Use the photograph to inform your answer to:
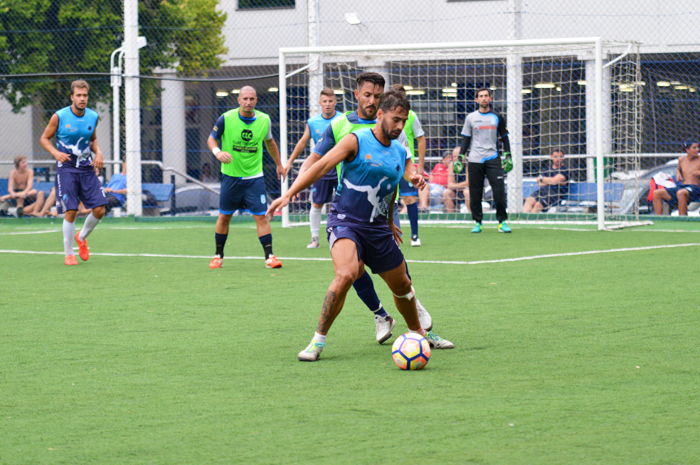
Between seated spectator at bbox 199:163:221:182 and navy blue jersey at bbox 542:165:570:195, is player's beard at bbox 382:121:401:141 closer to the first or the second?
navy blue jersey at bbox 542:165:570:195

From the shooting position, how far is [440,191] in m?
18.2

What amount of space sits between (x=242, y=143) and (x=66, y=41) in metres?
13.2

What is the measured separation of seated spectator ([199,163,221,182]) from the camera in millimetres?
21281

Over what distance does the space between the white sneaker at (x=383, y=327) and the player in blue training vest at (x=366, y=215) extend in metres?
0.30

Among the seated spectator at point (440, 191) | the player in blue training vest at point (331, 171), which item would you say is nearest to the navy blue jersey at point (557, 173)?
the seated spectator at point (440, 191)

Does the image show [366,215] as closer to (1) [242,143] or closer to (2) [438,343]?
(2) [438,343]

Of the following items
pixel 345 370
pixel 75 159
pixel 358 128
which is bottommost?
pixel 345 370

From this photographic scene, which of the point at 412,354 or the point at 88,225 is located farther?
the point at 88,225

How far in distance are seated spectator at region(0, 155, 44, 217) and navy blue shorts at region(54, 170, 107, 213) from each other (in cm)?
837

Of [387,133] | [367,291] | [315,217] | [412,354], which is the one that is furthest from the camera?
[315,217]

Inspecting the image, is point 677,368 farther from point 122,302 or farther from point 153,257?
point 153,257

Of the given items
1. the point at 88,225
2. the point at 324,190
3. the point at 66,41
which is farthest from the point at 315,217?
the point at 66,41

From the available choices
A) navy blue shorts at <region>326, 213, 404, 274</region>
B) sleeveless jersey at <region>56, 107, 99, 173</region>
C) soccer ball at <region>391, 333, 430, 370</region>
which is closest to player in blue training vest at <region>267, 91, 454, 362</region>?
navy blue shorts at <region>326, 213, 404, 274</region>

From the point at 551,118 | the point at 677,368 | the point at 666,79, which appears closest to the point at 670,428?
the point at 677,368
